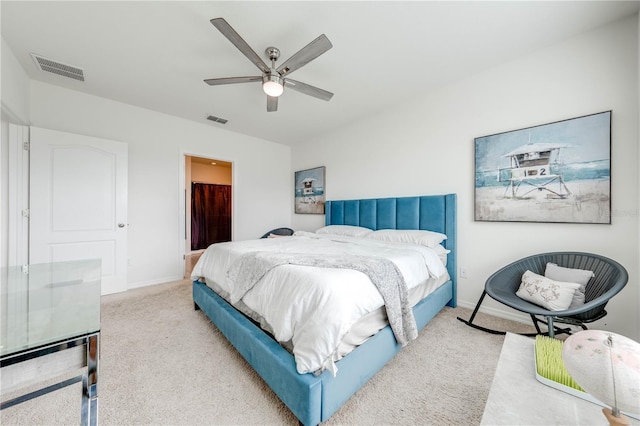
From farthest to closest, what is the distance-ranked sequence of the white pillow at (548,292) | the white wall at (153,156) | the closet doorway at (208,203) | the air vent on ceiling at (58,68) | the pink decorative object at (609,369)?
the closet doorway at (208,203) < the white wall at (153,156) < the air vent on ceiling at (58,68) < the white pillow at (548,292) < the pink decorative object at (609,369)

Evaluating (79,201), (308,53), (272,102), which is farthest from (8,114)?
(308,53)

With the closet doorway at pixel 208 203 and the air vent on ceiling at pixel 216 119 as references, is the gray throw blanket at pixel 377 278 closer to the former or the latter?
the air vent on ceiling at pixel 216 119

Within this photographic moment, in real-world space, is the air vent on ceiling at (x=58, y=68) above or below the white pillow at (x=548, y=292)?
above

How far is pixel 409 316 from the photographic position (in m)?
1.65

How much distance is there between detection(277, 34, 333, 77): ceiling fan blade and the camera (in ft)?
5.34

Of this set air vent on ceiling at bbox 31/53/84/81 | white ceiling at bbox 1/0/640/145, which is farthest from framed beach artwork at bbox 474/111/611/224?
air vent on ceiling at bbox 31/53/84/81

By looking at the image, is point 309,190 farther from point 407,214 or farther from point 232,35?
point 232,35

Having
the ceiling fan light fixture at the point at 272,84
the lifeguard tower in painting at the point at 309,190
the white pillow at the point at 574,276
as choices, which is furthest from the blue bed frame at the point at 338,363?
the lifeguard tower in painting at the point at 309,190

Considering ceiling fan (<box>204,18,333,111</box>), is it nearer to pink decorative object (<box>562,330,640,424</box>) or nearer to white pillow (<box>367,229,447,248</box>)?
white pillow (<box>367,229,447,248</box>)

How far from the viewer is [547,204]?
7.10ft

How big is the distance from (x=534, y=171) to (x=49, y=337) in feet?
10.7

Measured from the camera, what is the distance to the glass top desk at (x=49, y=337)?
67 centimetres

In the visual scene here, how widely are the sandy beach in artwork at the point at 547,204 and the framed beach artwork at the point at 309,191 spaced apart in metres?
2.55

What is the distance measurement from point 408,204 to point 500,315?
148 cm
